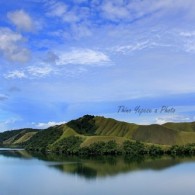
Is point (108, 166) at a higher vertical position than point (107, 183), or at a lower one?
higher

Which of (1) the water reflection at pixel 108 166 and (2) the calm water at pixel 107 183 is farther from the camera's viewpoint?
(1) the water reflection at pixel 108 166

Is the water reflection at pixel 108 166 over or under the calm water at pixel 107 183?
over

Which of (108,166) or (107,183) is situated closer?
(107,183)

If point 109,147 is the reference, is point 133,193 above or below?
below

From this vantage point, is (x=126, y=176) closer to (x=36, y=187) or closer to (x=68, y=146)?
(x=36, y=187)

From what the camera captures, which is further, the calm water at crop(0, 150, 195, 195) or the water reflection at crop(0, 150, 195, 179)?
the water reflection at crop(0, 150, 195, 179)

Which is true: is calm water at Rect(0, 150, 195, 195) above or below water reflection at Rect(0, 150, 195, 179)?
below

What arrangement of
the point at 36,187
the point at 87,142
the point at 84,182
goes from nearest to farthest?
the point at 36,187 < the point at 84,182 < the point at 87,142

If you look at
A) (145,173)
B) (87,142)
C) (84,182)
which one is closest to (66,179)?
(84,182)

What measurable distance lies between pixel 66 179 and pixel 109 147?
91640 millimetres

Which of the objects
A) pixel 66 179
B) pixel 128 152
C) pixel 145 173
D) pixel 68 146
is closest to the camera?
pixel 66 179

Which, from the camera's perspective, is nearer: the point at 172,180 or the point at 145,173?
the point at 172,180

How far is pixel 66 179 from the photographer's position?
7212 centimetres

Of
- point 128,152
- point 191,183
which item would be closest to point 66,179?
point 191,183
